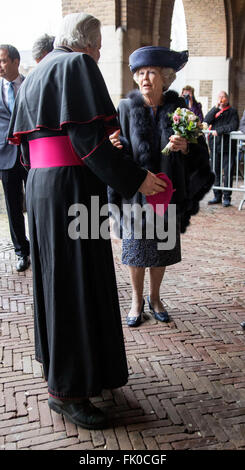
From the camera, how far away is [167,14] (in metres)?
9.95

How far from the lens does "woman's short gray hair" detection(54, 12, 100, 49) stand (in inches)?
90.7

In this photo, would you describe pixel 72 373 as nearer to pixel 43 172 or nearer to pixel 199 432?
pixel 199 432

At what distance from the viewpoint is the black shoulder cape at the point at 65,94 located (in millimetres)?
2195

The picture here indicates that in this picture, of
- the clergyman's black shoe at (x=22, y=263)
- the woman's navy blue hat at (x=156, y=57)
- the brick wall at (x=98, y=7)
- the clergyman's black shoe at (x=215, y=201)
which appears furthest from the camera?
the clergyman's black shoe at (x=215, y=201)

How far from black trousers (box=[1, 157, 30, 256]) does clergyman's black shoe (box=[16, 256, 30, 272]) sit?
0.06 metres

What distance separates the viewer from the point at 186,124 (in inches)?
125

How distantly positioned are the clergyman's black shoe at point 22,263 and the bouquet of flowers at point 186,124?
8.24 feet

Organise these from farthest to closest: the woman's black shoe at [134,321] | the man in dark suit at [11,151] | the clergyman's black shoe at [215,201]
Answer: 1. the clergyman's black shoe at [215,201]
2. the man in dark suit at [11,151]
3. the woman's black shoe at [134,321]

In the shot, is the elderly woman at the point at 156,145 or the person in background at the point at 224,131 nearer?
the elderly woman at the point at 156,145

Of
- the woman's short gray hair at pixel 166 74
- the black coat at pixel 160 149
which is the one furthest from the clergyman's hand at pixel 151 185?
the woman's short gray hair at pixel 166 74

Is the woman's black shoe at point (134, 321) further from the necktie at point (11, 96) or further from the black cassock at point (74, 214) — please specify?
the necktie at point (11, 96)

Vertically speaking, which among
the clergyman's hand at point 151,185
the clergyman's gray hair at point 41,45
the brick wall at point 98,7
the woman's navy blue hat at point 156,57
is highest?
the brick wall at point 98,7

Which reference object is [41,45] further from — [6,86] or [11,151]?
[11,151]

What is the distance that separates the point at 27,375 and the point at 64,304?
3.06 feet
